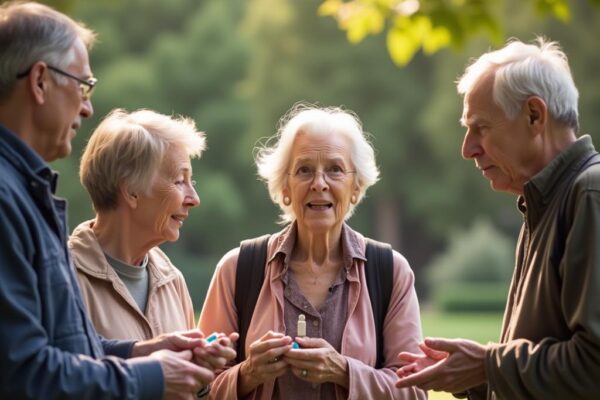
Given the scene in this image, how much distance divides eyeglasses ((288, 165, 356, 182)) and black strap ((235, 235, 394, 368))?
1.12ft

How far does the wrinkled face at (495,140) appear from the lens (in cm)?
455

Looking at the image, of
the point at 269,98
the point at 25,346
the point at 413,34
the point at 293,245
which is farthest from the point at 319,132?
the point at 269,98

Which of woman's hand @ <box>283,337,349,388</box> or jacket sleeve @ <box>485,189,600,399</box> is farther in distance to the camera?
woman's hand @ <box>283,337,349,388</box>

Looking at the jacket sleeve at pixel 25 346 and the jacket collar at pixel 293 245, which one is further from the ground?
the jacket collar at pixel 293 245

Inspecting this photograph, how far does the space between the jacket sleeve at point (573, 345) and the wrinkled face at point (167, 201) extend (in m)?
1.70

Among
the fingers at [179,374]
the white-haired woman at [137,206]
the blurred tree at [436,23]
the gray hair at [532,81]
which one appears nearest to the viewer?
the fingers at [179,374]

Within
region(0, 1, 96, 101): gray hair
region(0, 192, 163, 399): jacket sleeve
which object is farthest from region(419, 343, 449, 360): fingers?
region(0, 1, 96, 101): gray hair

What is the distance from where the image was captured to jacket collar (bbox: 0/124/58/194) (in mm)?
3707

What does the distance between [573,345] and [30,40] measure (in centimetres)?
220

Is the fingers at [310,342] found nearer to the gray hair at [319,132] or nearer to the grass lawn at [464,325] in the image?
the gray hair at [319,132]

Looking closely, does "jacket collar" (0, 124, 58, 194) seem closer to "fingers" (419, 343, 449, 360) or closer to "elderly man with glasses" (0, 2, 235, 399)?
"elderly man with glasses" (0, 2, 235, 399)

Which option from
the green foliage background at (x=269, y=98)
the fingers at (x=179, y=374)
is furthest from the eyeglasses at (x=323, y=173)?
the green foliage background at (x=269, y=98)

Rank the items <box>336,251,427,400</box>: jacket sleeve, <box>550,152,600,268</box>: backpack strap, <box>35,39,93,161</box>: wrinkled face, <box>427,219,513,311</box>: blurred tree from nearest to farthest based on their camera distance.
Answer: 1. <box>35,39,93,161</box>: wrinkled face
2. <box>550,152,600,268</box>: backpack strap
3. <box>336,251,427,400</box>: jacket sleeve
4. <box>427,219,513,311</box>: blurred tree

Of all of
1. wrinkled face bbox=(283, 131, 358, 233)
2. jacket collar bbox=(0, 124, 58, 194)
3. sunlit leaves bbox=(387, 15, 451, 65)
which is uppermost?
sunlit leaves bbox=(387, 15, 451, 65)
